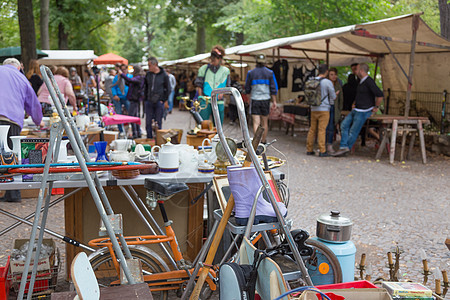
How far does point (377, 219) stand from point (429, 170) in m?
3.79

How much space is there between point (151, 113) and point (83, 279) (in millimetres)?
8104

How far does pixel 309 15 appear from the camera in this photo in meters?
18.7

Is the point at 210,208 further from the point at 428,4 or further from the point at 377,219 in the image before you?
the point at 428,4

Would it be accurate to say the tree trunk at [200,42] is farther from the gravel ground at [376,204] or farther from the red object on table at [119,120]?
the red object on table at [119,120]

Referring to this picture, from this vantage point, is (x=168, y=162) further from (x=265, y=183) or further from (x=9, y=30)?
(x=9, y=30)

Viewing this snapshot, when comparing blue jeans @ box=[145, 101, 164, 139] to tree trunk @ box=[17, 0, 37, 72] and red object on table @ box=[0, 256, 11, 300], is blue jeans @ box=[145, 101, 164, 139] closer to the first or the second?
tree trunk @ box=[17, 0, 37, 72]

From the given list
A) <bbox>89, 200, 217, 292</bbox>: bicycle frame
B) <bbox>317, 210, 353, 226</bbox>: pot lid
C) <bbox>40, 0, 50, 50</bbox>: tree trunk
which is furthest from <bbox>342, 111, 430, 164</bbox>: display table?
<bbox>40, 0, 50, 50</bbox>: tree trunk

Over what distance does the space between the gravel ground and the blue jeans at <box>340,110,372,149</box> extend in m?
0.36

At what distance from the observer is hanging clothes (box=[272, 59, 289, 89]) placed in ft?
49.9

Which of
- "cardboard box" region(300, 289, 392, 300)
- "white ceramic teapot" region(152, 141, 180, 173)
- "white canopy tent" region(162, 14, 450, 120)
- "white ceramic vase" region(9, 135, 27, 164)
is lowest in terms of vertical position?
"cardboard box" region(300, 289, 392, 300)

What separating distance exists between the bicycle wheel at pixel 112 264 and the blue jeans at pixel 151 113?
675 centimetres

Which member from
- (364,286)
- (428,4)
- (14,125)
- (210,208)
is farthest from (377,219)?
(428,4)

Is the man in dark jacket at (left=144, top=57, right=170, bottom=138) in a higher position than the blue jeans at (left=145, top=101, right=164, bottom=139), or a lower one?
higher

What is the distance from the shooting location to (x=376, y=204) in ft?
22.5
